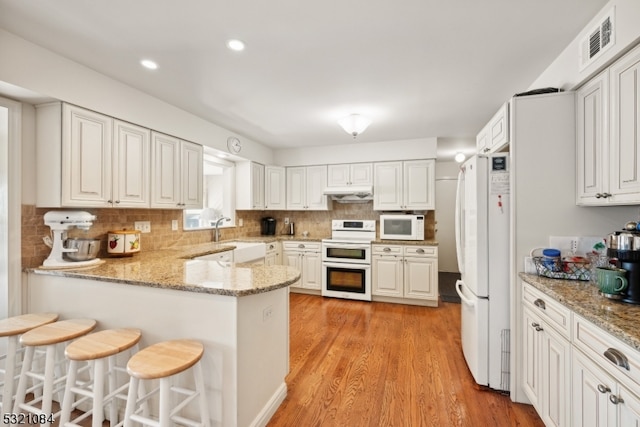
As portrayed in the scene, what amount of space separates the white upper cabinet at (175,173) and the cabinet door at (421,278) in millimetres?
2994

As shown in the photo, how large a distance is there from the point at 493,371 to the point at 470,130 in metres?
3.07

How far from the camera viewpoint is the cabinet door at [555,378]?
1366mm

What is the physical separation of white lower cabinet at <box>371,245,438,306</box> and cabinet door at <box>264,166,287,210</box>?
1879mm

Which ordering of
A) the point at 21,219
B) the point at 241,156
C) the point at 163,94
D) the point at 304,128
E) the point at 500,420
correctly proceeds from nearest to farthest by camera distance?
the point at 500,420 < the point at 21,219 < the point at 163,94 < the point at 304,128 < the point at 241,156

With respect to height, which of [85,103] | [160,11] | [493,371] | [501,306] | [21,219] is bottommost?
[493,371]

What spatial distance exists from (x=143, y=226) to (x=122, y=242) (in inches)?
18.4

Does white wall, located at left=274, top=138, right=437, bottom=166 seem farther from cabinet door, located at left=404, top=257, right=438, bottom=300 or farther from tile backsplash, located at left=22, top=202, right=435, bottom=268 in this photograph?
cabinet door, located at left=404, top=257, right=438, bottom=300

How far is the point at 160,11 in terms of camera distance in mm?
1581

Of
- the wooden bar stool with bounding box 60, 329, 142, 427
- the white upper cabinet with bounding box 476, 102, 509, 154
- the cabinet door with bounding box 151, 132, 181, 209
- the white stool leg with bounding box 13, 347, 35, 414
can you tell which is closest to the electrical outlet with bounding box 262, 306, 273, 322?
the wooden bar stool with bounding box 60, 329, 142, 427

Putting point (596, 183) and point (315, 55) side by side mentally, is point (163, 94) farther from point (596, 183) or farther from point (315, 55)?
point (596, 183)

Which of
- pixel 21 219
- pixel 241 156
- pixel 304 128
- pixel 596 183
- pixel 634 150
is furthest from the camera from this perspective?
pixel 241 156

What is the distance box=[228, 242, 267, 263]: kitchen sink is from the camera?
138 inches

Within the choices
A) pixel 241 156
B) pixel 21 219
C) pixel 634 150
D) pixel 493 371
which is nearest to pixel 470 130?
→ pixel 634 150

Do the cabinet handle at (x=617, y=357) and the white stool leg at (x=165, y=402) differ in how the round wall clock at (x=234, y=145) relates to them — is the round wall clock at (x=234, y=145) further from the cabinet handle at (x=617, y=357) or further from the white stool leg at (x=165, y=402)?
the cabinet handle at (x=617, y=357)
